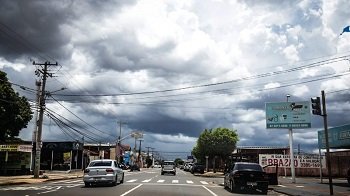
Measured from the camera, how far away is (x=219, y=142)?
260ft

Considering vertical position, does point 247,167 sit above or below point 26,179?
above

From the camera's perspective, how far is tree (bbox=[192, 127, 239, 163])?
78.7 m

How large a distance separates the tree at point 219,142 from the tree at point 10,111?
3870cm

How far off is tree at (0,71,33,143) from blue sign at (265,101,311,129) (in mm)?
25450

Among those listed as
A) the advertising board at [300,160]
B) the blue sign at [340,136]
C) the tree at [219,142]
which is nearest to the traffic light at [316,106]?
the blue sign at [340,136]

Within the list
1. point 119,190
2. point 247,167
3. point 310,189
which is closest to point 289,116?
point 310,189

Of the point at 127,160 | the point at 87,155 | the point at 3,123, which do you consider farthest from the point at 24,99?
the point at 127,160

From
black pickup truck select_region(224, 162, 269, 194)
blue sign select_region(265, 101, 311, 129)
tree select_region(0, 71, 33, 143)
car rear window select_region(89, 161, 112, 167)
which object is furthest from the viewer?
tree select_region(0, 71, 33, 143)

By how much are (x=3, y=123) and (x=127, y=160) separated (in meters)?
78.2

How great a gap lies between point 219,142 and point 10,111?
42.3 metres

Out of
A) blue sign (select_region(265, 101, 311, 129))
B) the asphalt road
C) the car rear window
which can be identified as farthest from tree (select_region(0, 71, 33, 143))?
blue sign (select_region(265, 101, 311, 129))

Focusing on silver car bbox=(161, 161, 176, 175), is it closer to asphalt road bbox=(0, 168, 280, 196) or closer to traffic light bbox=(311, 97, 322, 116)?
asphalt road bbox=(0, 168, 280, 196)

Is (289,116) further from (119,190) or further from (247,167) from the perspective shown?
(119,190)

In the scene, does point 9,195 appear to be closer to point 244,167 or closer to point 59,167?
point 244,167
